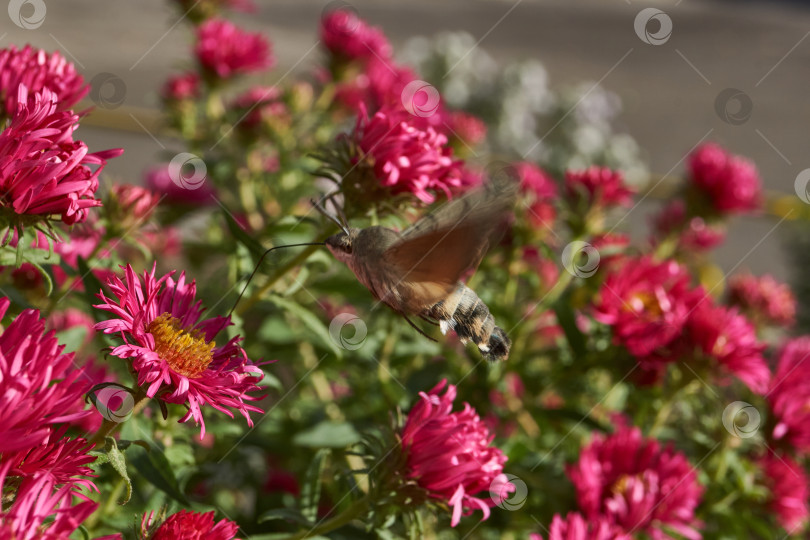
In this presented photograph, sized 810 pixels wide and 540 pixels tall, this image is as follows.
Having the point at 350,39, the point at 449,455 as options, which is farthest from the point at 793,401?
the point at 350,39

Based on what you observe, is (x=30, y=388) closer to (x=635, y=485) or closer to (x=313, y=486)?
(x=313, y=486)

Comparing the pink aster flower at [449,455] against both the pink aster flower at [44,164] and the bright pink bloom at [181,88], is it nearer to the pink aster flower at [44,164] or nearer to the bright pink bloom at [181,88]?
the pink aster flower at [44,164]

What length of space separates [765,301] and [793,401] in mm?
468

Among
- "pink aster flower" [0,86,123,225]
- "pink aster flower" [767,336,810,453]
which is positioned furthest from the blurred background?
"pink aster flower" [0,86,123,225]

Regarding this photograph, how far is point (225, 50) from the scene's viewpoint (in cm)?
144

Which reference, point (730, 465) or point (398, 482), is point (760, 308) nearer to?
point (730, 465)

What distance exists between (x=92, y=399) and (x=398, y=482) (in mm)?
293

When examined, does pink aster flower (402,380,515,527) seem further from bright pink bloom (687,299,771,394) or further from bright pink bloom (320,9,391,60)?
bright pink bloom (320,9,391,60)

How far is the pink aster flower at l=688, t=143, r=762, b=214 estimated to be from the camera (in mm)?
1546

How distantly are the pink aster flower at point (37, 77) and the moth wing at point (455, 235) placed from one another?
367 millimetres

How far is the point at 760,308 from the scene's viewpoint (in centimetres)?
156

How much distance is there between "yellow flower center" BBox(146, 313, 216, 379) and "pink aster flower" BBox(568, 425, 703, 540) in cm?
51

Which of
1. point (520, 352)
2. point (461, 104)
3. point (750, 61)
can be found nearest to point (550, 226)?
point (520, 352)

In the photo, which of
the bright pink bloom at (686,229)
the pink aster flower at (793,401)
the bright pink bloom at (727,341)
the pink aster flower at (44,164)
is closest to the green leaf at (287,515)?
the pink aster flower at (44,164)
